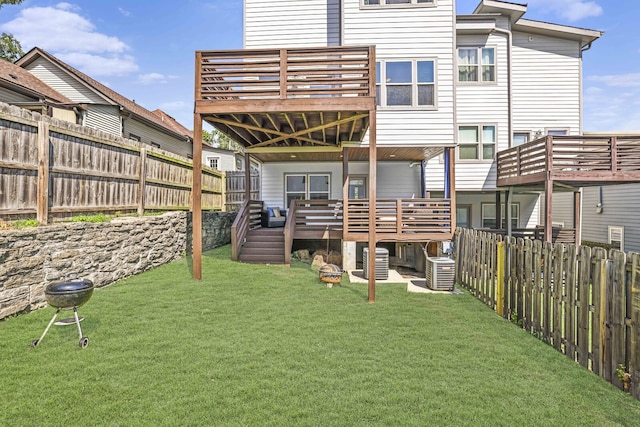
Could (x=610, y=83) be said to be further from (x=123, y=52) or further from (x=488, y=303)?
(x=123, y=52)

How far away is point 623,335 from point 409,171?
346 inches

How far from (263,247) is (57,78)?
13835mm

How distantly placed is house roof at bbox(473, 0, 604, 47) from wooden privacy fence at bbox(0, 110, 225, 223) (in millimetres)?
12580

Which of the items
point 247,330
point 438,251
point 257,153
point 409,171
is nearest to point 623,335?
point 247,330

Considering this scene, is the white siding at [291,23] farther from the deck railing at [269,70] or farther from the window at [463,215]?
the window at [463,215]

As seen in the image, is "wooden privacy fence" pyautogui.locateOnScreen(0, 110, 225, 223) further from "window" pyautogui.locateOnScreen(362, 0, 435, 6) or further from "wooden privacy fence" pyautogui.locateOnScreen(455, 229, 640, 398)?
"window" pyautogui.locateOnScreen(362, 0, 435, 6)

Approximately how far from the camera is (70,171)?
231 inches

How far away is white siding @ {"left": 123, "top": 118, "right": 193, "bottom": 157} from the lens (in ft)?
50.4

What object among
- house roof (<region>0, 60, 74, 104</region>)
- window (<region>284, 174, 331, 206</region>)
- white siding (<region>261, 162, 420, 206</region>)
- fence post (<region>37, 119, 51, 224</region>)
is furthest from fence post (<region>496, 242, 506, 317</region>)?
house roof (<region>0, 60, 74, 104</region>)

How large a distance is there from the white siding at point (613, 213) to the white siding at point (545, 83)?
11.7 ft

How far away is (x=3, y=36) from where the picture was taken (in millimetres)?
20766

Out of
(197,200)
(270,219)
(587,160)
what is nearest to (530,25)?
(587,160)

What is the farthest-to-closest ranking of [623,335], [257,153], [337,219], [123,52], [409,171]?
[123,52]
[409,171]
[257,153]
[337,219]
[623,335]

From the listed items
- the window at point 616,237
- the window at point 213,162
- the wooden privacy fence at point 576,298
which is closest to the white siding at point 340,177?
the wooden privacy fence at point 576,298
